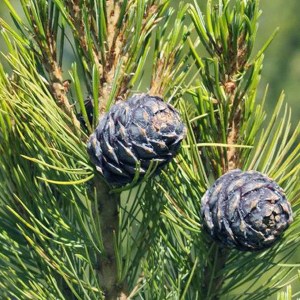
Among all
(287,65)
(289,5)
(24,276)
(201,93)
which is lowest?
(287,65)

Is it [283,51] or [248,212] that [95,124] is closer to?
[248,212]

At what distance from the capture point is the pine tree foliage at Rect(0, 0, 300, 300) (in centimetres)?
75

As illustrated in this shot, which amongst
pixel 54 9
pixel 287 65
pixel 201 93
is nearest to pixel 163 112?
pixel 201 93

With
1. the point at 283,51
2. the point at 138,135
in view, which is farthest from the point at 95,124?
the point at 283,51

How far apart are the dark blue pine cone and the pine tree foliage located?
4cm

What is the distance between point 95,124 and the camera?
0.74 m

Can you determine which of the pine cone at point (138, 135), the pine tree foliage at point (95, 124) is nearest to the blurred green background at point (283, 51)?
the pine tree foliage at point (95, 124)

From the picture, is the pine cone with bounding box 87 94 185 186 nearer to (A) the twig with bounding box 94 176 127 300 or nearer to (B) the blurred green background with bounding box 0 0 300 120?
(A) the twig with bounding box 94 176 127 300

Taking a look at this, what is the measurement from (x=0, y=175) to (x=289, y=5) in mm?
3163

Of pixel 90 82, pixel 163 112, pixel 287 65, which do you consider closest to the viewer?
pixel 163 112

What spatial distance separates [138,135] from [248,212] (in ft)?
0.48

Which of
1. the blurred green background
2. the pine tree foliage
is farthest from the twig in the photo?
the blurred green background

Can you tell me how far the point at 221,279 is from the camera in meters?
0.84

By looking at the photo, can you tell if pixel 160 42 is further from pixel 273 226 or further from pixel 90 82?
pixel 273 226
